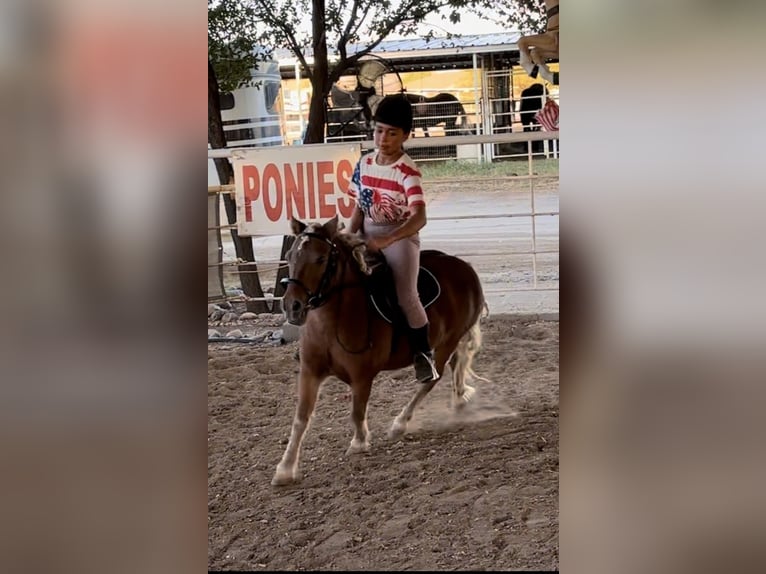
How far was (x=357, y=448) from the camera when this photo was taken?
2893 mm

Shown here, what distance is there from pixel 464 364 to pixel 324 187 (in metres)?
0.82

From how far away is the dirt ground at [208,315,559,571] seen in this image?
276 cm

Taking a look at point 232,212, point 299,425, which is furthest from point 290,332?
point 232,212

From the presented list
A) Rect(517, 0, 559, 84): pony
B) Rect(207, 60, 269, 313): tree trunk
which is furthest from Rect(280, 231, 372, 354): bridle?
Rect(517, 0, 559, 84): pony

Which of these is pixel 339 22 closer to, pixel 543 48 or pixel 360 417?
pixel 543 48

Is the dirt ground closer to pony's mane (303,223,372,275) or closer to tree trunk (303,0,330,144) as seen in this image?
pony's mane (303,223,372,275)

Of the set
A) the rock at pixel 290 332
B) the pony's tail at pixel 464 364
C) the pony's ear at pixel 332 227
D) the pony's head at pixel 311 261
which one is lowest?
the pony's tail at pixel 464 364

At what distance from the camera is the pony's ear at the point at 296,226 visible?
2.87 meters

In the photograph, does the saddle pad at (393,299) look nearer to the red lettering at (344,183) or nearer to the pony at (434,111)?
the red lettering at (344,183)

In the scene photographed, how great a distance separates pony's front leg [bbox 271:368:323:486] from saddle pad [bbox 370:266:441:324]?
0.34 meters

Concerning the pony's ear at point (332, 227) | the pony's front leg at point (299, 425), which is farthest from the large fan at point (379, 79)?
the pony's front leg at point (299, 425)

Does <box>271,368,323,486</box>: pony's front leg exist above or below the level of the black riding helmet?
below

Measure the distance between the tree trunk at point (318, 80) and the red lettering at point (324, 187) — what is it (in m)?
0.09
